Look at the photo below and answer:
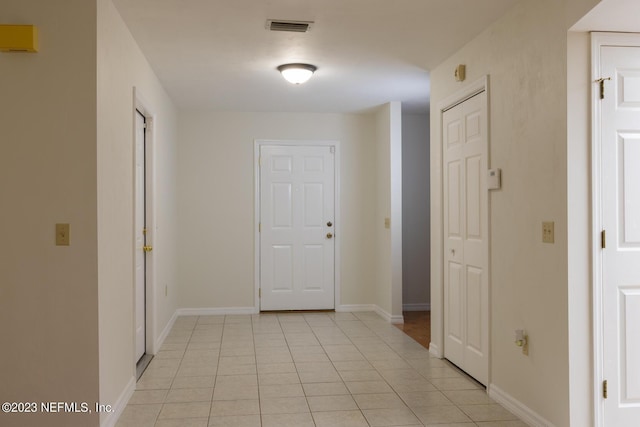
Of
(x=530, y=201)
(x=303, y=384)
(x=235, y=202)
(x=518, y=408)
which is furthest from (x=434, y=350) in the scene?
(x=235, y=202)

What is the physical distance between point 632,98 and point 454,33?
1.34 meters

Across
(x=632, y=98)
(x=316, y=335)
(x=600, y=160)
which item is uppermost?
(x=632, y=98)

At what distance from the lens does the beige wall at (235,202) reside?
257 inches

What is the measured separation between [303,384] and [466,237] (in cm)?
158

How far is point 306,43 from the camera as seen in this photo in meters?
3.99

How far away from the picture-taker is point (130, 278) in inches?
144

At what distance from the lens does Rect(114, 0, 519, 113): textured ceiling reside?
3307 millimetres

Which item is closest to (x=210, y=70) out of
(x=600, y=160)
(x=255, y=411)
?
(x=255, y=411)

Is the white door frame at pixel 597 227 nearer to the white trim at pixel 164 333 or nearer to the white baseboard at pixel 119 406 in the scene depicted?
the white baseboard at pixel 119 406

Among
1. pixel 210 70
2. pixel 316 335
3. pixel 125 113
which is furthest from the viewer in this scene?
pixel 316 335
